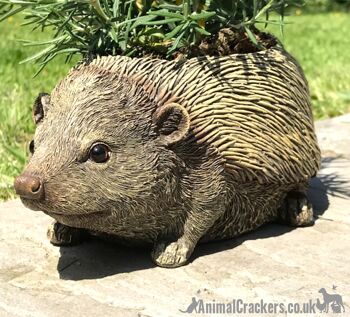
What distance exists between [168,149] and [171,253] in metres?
0.43

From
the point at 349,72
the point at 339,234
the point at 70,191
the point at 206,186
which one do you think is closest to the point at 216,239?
the point at 206,186

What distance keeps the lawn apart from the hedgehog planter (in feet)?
1.54

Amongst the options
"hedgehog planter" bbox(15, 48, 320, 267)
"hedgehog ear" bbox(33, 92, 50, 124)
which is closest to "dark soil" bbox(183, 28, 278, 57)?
"hedgehog planter" bbox(15, 48, 320, 267)

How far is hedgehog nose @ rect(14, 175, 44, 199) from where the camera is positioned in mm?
2502

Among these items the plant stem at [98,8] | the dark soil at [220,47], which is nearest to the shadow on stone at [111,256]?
the dark soil at [220,47]

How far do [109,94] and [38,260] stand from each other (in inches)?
31.7

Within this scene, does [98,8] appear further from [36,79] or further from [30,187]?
[36,79]

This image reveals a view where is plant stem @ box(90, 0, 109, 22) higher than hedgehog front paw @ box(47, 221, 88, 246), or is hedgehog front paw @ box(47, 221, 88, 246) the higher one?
plant stem @ box(90, 0, 109, 22)

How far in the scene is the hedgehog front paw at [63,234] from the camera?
3.04 meters

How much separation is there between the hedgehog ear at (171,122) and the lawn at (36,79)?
24.0 inches

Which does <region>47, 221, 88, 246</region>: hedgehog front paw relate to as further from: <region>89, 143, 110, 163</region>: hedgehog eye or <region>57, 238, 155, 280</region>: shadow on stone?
<region>89, 143, 110, 163</region>: hedgehog eye

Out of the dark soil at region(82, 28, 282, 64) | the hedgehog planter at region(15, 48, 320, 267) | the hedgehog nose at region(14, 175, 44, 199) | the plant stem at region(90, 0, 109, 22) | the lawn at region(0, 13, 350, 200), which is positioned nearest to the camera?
the hedgehog nose at region(14, 175, 44, 199)

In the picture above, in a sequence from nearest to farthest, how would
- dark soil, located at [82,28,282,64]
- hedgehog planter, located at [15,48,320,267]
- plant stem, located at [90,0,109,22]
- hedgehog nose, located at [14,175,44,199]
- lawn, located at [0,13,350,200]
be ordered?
hedgehog nose, located at [14,175,44,199] < hedgehog planter, located at [15,48,320,267] < plant stem, located at [90,0,109,22] < dark soil, located at [82,28,282,64] < lawn, located at [0,13,350,200]

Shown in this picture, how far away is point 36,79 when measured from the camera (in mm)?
5980
